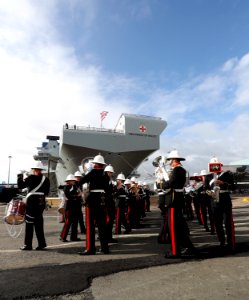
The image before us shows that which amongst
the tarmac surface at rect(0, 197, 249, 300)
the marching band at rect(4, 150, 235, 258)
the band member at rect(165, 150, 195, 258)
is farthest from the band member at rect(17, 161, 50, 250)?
the band member at rect(165, 150, 195, 258)

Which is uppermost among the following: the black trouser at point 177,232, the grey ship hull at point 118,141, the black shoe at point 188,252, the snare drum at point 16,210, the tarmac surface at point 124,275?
the grey ship hull at point 118,141

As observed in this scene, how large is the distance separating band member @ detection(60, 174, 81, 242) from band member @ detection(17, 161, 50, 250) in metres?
1.37

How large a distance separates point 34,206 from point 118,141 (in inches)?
1173

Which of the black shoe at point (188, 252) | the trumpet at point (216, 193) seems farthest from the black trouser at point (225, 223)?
the black shoe at point (188, 252)

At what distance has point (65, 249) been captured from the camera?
6801 millimetres

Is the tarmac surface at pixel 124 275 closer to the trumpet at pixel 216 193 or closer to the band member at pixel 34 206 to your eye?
the band member at pixel 34 206

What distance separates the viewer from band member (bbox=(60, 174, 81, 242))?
8.32 m

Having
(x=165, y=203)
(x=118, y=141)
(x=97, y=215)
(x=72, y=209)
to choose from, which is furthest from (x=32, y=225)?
(x=118, y=141)

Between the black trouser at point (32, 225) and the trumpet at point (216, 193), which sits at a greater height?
the trumpet at point (216, 193)

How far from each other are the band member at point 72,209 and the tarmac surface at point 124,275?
1.63m

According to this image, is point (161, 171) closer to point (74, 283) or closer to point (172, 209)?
point (172, 209)

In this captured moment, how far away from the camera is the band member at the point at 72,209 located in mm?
8320

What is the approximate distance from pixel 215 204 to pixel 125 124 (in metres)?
30.6

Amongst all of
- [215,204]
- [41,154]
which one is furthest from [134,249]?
[41,154]
